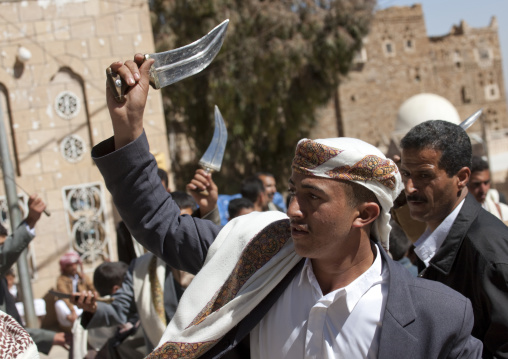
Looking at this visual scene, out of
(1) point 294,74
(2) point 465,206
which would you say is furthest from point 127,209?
(1) point 294,74

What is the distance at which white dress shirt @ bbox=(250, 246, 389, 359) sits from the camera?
1.69 meters

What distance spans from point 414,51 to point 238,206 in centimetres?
3289

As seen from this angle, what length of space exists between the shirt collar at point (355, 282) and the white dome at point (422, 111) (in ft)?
71.4

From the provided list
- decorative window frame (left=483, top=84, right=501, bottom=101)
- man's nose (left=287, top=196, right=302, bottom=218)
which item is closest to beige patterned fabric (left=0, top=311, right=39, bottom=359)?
man's nose (left=287, top=196, right=302, bottom=218)

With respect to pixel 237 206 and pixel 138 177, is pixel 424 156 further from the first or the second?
pixel 237 206

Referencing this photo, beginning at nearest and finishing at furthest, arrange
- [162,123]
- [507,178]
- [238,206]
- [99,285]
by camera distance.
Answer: [99,285] < [238,206] < [162,123] < [507,178]

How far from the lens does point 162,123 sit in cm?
812

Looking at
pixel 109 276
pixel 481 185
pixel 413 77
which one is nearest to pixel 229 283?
pixel 109 276

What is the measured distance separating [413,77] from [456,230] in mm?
34637

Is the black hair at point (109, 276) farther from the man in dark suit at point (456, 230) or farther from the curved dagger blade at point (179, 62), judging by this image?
the curved dagger blade at point (179, 62)

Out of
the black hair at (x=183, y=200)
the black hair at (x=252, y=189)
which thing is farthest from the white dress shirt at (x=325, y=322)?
the black hair at (x=252, y=189)

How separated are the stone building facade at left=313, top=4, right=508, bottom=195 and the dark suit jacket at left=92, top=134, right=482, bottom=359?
84.6ft

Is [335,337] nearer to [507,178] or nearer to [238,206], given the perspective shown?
[238,206]

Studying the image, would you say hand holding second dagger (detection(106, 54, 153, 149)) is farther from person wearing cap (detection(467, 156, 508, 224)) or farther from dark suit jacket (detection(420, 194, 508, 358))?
person wearing cap (detection(467, 156, 508, 224))
